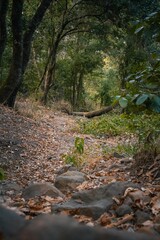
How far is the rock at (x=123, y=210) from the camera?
10.2ft

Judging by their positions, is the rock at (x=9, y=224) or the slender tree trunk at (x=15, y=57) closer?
the rock at (x=9, y=224)

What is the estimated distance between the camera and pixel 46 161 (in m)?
6.51

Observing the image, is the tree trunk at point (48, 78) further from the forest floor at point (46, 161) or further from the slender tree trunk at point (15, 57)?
the forest floor at point (46, 161)

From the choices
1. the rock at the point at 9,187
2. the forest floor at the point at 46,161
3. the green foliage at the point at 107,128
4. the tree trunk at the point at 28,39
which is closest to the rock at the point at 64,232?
the forest floor at the point at 46,161

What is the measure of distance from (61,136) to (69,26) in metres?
7.94

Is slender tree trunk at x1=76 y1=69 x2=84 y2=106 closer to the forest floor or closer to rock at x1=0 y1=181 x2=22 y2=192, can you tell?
the forest floor

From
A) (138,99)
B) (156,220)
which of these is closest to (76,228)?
Result: (138,99)

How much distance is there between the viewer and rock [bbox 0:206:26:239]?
86 cm

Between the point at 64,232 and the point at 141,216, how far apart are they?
2.30 metres

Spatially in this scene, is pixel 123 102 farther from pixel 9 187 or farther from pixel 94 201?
pixel 9 187

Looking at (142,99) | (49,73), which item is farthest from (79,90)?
(142,99)

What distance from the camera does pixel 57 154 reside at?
717cm

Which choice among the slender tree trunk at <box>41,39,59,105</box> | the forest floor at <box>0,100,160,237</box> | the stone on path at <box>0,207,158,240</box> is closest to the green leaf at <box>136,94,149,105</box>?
the forest floor at <box>0,100,160,237</box>

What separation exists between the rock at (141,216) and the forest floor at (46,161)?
0.05 m
